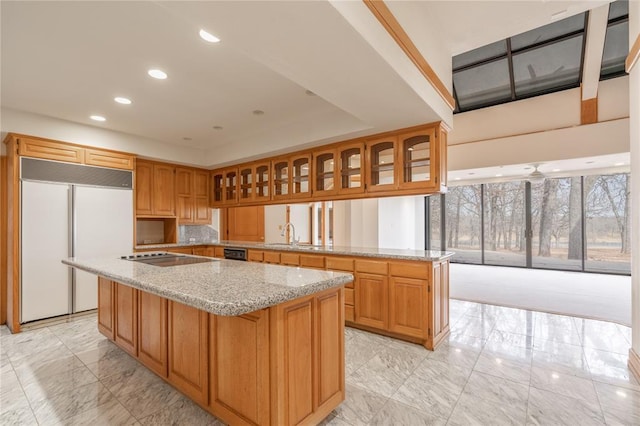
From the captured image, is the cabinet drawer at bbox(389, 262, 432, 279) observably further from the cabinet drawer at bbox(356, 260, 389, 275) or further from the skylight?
the skylight

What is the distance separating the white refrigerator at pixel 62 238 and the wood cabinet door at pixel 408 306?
3782 mm

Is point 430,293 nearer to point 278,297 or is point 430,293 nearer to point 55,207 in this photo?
point 278,297

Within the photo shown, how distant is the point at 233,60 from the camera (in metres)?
2.52

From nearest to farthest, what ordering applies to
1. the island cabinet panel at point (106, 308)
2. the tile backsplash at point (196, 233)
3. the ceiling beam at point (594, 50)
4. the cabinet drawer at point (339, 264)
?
the island cabinet panel at point (106, 308) < the cabinet drawer at point (339, 264) < the ceiling beam at point (594, 50) < the tile backsplash at point (196, 233)

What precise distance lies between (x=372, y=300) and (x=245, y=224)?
3.60 meters

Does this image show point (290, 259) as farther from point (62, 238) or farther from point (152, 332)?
point (62, 238)

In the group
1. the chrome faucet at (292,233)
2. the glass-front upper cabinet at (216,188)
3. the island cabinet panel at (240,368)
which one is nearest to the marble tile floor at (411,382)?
the island cabinet panel at (240,368)

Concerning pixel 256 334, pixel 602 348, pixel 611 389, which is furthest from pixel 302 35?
pixel 602 348

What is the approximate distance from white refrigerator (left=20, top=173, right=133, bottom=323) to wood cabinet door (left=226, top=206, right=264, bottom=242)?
6.71 ft

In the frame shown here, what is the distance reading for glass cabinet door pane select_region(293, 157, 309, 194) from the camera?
4309 mm

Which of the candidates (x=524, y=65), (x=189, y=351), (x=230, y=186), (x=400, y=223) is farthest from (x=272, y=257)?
(x=524, y=65)

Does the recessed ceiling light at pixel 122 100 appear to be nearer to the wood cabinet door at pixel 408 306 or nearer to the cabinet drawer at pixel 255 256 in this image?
the cabinet drawer at pixel 255 256

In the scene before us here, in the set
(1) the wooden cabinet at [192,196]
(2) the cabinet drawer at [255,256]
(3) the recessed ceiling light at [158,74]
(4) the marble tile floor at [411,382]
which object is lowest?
(4) the marble tile floor at [411,382]

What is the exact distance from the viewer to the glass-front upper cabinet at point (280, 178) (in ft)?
14.9
